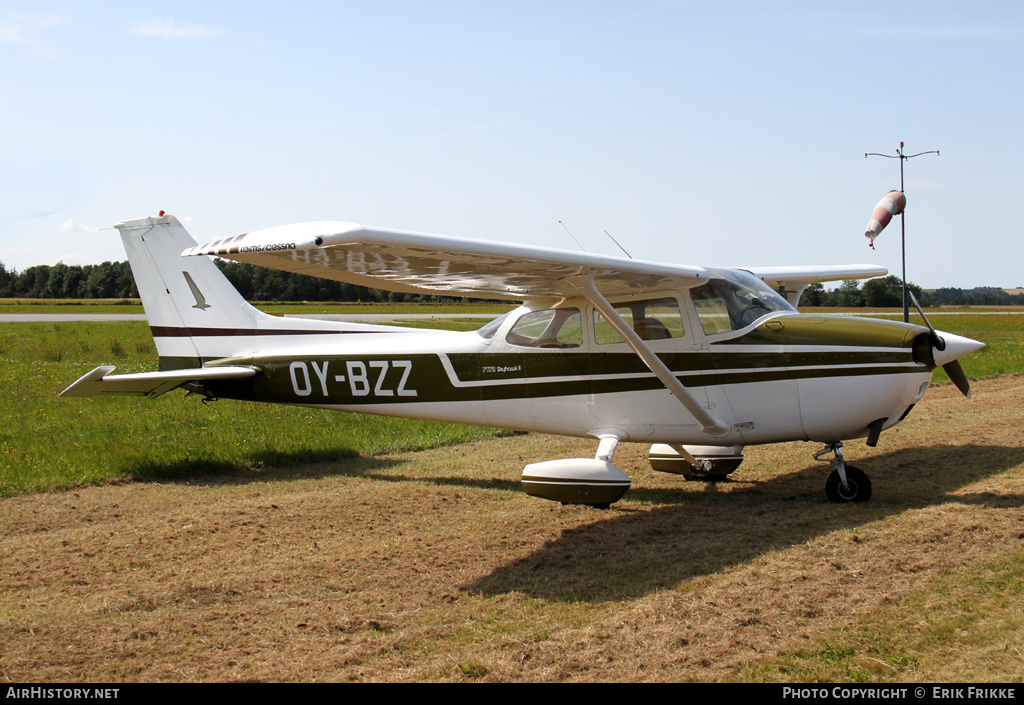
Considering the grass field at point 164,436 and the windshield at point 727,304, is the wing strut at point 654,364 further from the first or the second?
the grass field at point 164,436

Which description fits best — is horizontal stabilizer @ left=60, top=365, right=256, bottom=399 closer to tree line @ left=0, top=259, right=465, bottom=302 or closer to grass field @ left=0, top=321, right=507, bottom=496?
grass field @ left=0, top=321, right=507, bottom=496

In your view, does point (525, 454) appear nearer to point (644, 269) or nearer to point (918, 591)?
point (644, 269)

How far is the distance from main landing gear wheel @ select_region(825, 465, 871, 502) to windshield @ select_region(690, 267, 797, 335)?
1.55 metres

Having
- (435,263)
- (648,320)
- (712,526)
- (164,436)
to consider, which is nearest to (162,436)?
(164,436)

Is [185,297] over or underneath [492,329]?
over

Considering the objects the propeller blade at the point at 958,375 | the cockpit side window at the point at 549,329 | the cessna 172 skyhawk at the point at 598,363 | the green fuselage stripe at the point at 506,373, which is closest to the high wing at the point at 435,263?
the cessna 172 skyhawk at the point at 598,363

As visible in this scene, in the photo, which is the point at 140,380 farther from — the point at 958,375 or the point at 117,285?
the point at 117,285

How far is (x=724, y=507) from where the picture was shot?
7023 millimetres

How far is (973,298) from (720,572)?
131m

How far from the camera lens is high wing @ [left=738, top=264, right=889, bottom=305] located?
9.58 metres

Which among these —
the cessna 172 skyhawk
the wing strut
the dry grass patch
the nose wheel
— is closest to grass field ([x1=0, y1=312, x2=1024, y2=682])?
the dry grass patch

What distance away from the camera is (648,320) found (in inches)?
288

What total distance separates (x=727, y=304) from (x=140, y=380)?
6.08 meters

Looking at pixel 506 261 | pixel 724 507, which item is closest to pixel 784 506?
pixel 724 507
